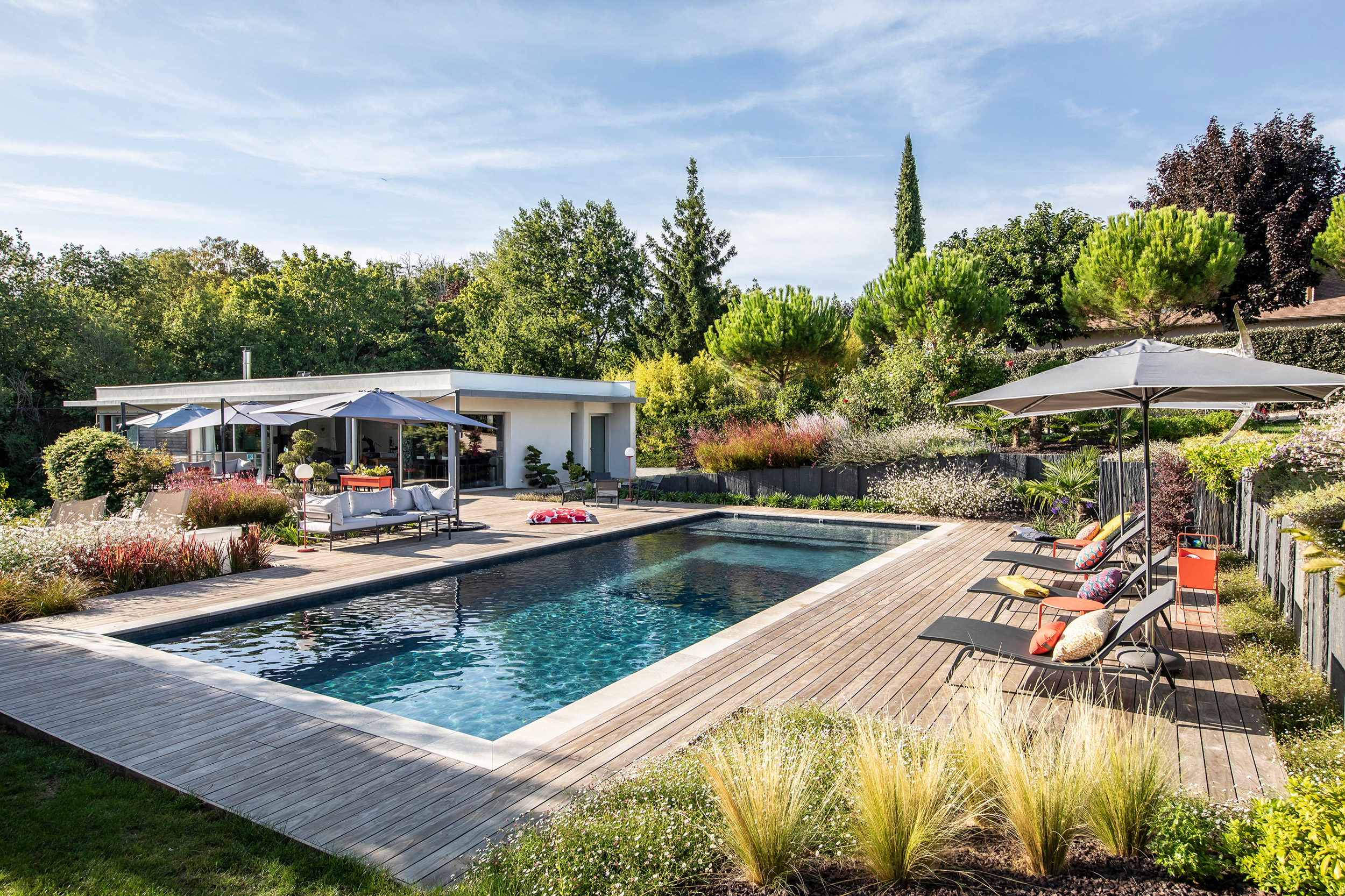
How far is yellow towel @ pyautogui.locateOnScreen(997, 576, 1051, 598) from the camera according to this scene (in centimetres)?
534

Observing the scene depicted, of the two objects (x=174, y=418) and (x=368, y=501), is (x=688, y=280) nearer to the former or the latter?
(x=174, y=418)

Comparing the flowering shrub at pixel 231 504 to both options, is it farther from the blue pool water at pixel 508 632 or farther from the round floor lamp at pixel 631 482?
the round floor lamp at pixel 631 482

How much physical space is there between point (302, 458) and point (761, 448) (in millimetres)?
9249

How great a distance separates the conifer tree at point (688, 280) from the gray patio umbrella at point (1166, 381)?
90.4 ft

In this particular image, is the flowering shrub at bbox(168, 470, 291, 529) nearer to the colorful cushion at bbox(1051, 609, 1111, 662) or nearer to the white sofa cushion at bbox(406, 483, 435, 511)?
the white sofa cushion at bbox(406, 483, 435, 511)

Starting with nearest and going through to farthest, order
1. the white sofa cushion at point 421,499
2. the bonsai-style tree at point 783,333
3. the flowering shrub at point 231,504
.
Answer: the white sofa cushion at point 421,499 < the flowering shrub at point 231,504 < the bonsai-style tree at point 783,333

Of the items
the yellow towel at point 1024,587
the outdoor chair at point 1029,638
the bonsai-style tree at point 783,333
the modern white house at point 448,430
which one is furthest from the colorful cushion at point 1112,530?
the bonsai-style tree at point 783,333

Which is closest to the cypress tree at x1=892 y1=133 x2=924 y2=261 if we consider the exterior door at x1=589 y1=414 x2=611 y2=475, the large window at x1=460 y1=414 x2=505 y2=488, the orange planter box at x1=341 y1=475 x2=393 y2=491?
the exterior door at x1=589 y1=414 x2=611 y2=475

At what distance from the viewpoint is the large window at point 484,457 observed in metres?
17.8

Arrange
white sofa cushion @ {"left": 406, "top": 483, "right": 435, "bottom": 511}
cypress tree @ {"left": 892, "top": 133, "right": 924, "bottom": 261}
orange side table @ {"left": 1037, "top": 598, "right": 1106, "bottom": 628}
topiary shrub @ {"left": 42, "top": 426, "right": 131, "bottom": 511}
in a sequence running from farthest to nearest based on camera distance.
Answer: cypress tree @ {"left": 892, "top": 133, "right": 924, "bottom": 261}
topiary shrub @ {"left": 42, "top": 426, "right": 131, "bottom": 511}
white sofa cushion @ {"left": 406, "top": 483, "right": 435, "bottom": 511}
orange side table @ {"left": 1037, "top": 598, "right": 1106, "bottom": 628}

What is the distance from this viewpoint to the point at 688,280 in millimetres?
33062

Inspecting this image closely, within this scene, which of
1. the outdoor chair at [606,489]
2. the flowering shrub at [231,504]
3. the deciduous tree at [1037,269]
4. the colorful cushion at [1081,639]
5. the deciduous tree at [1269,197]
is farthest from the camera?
the deciduous tree at [1037,269]

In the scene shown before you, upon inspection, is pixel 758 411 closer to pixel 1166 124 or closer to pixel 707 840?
pixel 1166 124

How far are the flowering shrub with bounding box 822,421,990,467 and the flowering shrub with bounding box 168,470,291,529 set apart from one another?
1008 cm
